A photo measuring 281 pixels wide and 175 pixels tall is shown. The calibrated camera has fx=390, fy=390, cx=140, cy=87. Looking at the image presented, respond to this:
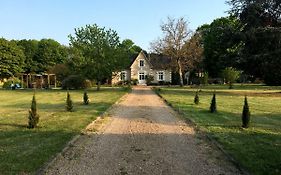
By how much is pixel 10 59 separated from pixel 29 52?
14.6 meters

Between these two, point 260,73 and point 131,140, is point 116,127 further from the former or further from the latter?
point 260,73

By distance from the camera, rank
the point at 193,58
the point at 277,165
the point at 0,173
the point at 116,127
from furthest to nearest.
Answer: the point at 193,58, the point at 116,127, the point at 277,165, the point at 0,173

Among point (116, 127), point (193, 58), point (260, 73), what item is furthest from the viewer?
point (193, 58)

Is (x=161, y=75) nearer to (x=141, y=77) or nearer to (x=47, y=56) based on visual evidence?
(x=141, y=77)

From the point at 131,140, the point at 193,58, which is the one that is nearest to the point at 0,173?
the point at 131,140

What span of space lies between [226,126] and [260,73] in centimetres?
2756

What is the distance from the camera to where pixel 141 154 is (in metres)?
10.2

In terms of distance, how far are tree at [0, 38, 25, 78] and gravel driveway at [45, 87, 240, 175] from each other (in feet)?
243

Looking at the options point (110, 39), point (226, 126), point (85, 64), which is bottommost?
point (226, 126)

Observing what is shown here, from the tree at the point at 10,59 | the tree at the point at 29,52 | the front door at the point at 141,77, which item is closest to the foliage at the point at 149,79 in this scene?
the front door at the point at 141,77

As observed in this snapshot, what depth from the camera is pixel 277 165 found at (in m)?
8.96

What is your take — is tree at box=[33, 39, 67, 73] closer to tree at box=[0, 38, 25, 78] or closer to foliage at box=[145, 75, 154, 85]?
tree at box=[0, 38, 25, 78]

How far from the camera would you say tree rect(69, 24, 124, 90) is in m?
51.0

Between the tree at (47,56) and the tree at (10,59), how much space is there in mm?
7801
